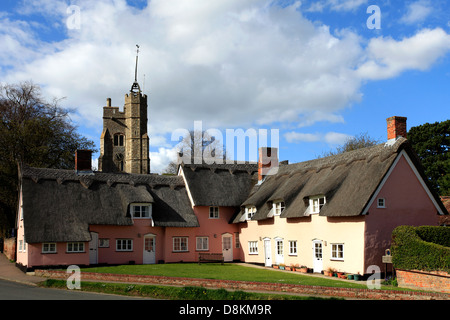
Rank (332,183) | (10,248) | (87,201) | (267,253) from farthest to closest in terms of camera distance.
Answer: (10,248)
(267,253)
(87,201)
(332,183)

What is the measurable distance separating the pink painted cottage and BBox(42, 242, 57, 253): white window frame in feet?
0.21

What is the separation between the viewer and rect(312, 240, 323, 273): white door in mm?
29759

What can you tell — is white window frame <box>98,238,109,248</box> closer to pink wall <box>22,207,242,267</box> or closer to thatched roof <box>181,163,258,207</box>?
pink wall <box>22,207,242,267</box>

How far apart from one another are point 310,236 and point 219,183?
1176 centimetres

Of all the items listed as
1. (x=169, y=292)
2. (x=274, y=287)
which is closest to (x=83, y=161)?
(x=169, y=292)

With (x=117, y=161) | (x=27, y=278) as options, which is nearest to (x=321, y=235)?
(x=27, y=278)

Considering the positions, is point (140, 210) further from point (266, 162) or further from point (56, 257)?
point (266, 162)

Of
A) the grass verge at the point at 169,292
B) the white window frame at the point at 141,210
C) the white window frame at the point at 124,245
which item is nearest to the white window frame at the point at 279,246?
the white window frame at the point at 141,210

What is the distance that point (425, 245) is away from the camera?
2234 centimetres

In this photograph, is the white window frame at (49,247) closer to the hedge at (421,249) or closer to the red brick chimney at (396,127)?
the hedge at (421,249)

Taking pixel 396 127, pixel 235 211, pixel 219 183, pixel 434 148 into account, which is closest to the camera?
pixel 396 127

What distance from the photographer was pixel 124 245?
35.9 meters

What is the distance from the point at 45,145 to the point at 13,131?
144 inches

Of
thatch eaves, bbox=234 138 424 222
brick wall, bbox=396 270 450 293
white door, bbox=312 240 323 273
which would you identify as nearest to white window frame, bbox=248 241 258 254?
thatch eaves, bbox=234 138 424 222
